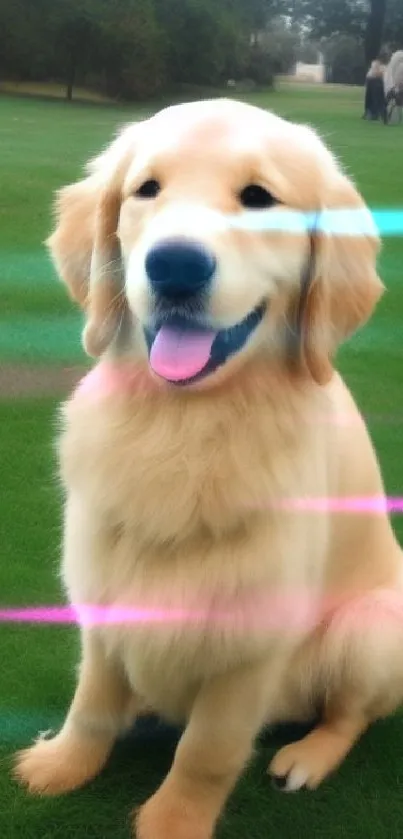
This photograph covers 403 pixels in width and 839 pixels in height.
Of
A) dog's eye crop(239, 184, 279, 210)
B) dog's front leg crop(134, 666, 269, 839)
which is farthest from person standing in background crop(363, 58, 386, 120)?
dog's front leg crop(134, 666, 269, 839)

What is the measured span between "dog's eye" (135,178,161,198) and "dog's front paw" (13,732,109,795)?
2.35ft

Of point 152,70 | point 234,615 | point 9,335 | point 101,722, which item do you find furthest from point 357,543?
point 9,335

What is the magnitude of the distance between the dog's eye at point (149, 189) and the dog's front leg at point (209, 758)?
52cm

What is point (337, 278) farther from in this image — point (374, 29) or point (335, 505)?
point (374, 29)

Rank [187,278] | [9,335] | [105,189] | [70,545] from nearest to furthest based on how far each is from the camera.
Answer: [187,278], [105,189], [70,545], [9,335]

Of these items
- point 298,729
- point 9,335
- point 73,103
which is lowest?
point 298,729

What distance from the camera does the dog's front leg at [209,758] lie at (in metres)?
1.05

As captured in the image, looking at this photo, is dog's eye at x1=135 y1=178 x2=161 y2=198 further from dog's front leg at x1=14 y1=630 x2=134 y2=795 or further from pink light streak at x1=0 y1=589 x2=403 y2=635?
dog's front leg at x1=14 y1=630 x2=134 y2=795

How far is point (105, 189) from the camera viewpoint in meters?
0.95

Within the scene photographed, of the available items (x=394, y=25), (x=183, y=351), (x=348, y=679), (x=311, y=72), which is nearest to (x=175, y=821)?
(x=348, y=679)

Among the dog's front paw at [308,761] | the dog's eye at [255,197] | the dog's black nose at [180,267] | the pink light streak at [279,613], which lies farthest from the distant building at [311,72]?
the dog's front paw at [308,761]

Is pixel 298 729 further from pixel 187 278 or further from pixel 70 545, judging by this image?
pixel 187 278

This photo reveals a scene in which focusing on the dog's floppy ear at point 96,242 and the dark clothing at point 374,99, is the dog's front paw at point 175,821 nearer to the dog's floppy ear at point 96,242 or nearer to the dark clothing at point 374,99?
the dog's floppy ear at point 96,242

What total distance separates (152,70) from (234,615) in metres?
0.69
